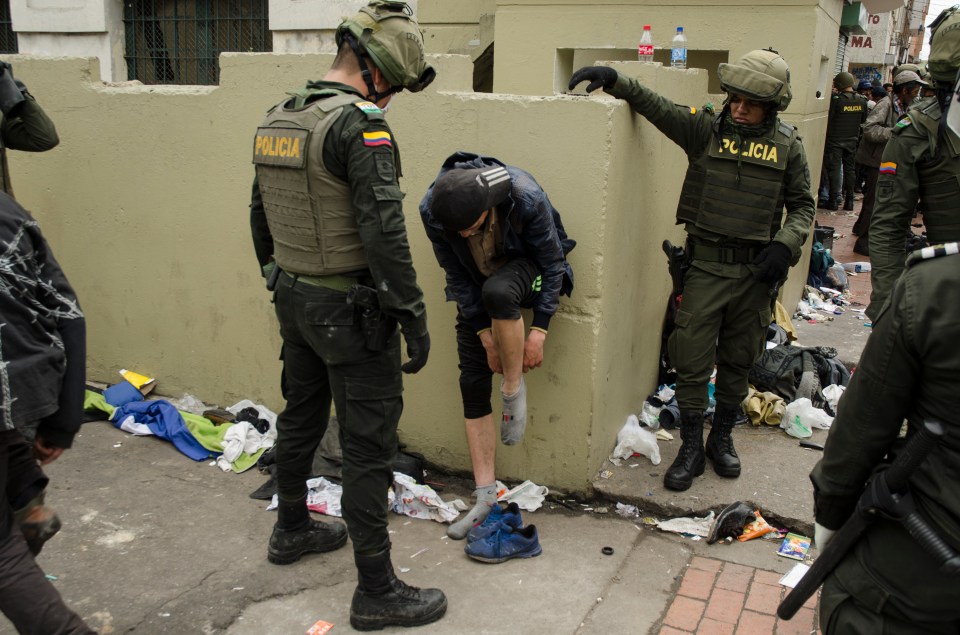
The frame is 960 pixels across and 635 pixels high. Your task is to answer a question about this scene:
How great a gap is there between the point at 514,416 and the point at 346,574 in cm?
100

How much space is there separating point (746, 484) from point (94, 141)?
4.17 m

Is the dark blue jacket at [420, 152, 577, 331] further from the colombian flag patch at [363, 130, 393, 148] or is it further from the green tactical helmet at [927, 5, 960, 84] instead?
the green tactical helmet at [927, 5, 960, 84]

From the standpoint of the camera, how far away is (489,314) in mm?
3686

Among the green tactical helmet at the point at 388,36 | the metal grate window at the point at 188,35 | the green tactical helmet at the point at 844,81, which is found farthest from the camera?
the green tactical helmet at the point at 844,81

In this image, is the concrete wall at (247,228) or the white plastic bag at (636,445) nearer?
the concrete wall at (247,228)

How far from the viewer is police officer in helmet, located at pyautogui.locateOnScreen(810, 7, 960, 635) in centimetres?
179

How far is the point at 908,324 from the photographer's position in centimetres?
181

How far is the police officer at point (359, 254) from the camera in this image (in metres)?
Answer: 2.91

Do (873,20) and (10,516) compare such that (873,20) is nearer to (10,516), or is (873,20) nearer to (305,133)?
(305,133)

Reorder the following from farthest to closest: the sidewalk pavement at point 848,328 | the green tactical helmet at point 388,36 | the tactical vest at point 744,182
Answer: the sidewalk pavement at point 848,328, the tactical vest at point 744,182, the green tactical helmet at point 388,36

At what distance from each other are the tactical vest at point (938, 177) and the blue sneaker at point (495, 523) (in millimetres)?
2284

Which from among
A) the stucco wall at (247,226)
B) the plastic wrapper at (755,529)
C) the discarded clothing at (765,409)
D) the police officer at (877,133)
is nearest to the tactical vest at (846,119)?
the police officer at (877,133)

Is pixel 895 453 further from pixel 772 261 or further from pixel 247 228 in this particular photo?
pixel 247 228

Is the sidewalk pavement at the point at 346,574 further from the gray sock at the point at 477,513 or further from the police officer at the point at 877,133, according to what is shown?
the police officer at the point at 877,133
